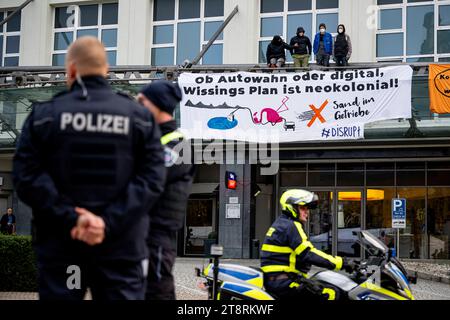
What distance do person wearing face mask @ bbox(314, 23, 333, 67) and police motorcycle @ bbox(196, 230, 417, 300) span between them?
15.4 m

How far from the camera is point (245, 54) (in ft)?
84.7

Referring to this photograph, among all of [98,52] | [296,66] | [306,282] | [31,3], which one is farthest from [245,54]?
[98,52]

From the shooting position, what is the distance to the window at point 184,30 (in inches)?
1059

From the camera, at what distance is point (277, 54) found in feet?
72.8

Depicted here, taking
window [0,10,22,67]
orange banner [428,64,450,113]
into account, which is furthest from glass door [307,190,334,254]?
window [0,10,22,67]

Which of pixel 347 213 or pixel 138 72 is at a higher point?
pixel 138 72

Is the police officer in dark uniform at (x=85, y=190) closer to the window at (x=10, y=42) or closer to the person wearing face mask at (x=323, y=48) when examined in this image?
the person wearing face mask at (x=323, y=48)

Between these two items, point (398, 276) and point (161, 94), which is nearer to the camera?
point (161, 94)

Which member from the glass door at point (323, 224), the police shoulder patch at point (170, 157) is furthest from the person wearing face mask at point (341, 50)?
the police shoulder patch at point (170, 157)

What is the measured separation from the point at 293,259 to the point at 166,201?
219 cm

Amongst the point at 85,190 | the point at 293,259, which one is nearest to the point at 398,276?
the point at 293,259

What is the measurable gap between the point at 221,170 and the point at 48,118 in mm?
21368

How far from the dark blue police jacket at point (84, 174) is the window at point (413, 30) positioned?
21.9 metres

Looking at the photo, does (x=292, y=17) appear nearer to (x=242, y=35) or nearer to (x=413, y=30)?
(x=242, y=35)
